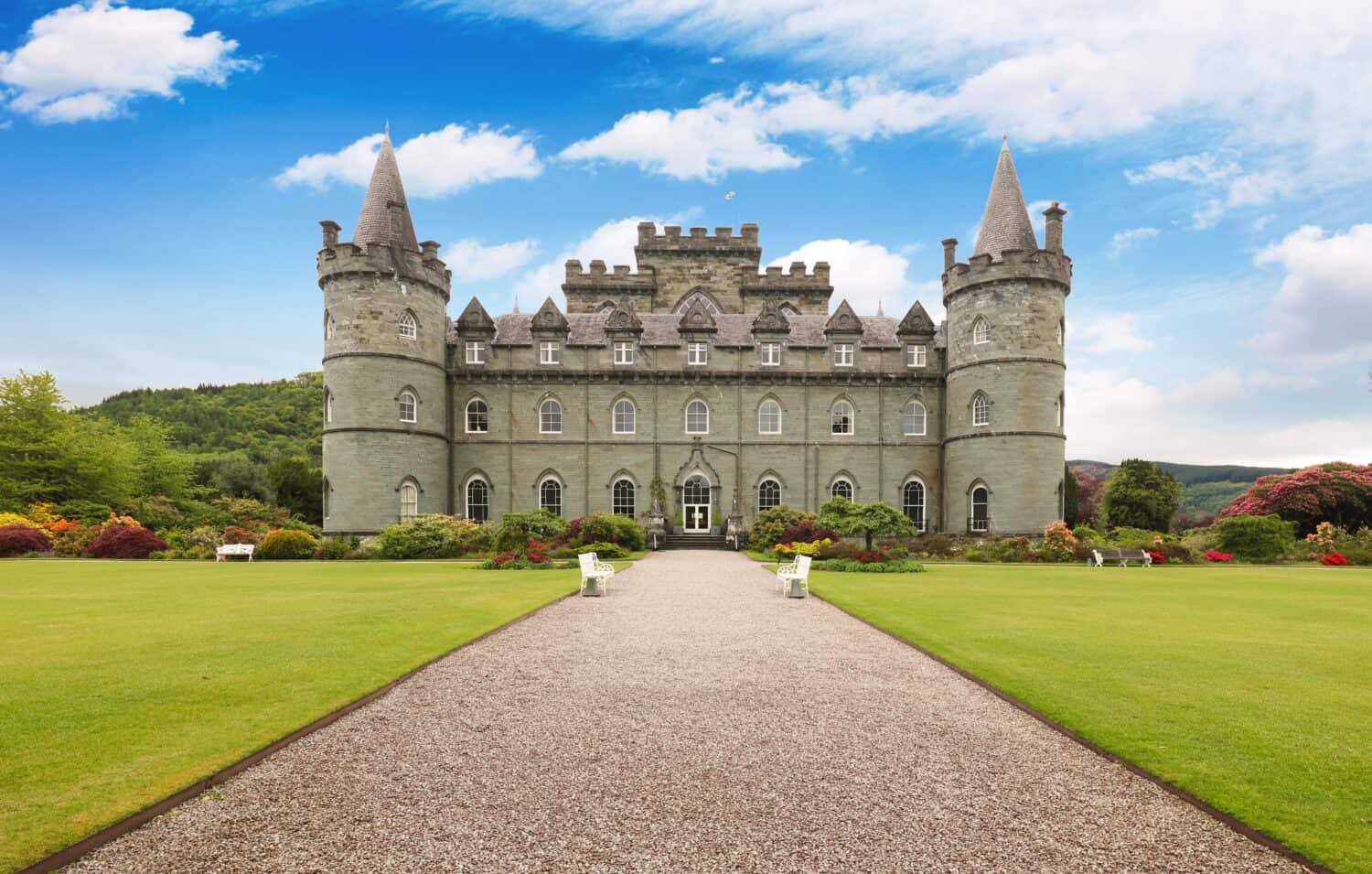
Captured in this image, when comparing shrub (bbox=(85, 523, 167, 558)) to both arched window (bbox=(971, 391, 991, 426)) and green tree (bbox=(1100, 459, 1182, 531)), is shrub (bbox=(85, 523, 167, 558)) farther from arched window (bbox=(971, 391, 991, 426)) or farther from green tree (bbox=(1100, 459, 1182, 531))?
green tree (bbox=(1100, 459, 1182, 531))

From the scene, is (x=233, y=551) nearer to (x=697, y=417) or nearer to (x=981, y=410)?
(x=697, y=417)

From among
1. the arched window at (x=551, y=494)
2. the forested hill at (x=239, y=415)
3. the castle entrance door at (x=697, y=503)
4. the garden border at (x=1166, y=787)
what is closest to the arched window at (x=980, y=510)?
the castle entrance door at (x=697, y=503)

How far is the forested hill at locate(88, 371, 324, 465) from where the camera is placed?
63.8 metres

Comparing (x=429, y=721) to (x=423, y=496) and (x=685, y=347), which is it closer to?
(x=423, y=496)

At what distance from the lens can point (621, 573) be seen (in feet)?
76.4

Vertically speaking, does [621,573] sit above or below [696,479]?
below

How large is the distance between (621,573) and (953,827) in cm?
1852

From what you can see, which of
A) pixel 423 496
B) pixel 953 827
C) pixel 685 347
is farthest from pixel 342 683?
pixel 685 347

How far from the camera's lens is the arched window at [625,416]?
41.5m

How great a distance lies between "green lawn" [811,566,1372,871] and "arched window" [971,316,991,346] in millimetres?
20153

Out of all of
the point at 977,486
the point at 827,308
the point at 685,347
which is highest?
the point at 827,308

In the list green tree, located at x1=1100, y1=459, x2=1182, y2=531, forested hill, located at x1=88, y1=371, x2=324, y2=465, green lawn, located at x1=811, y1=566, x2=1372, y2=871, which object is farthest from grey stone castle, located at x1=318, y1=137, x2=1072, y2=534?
forested hill, located at x1=88, y1=371, x2=324, y2=465

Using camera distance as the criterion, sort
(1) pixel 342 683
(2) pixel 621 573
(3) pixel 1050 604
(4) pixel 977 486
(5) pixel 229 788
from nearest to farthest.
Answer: (5) pixel 229 788 → (1) pixel 342 683 → (3) pixel 1050 604 → (2) pixel 621 573 → (4) pixel 977 486

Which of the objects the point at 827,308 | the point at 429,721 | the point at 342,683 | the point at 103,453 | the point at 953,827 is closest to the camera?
the point at 953,827
